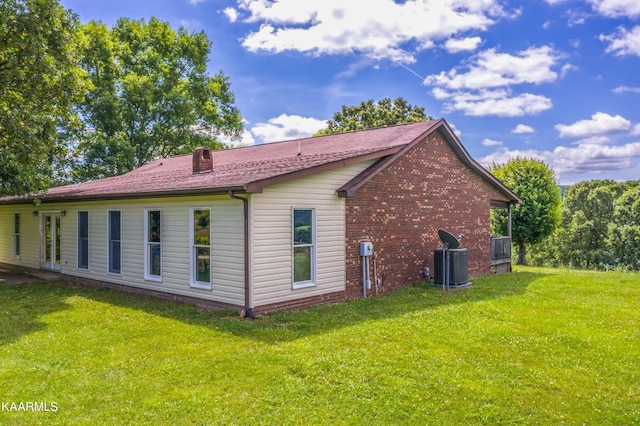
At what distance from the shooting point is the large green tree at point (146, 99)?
2430 centimetres

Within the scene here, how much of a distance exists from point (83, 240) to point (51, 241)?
2.32 m

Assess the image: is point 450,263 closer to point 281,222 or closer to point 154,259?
point 281,222

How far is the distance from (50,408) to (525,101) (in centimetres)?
2312

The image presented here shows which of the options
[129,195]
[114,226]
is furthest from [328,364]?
[114,226]

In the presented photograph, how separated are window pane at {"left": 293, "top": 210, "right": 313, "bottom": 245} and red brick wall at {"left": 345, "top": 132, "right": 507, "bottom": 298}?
1086mm

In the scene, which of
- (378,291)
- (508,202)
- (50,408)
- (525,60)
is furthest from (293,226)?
(525,60)

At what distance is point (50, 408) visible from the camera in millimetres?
4461

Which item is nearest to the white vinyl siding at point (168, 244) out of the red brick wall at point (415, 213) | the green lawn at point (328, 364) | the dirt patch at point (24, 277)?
the dirt patch at point (24, 277)

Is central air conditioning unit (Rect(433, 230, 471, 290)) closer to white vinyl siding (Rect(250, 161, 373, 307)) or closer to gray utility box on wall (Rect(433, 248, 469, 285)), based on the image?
gray utility box on wall (Rect(433, 248, 469, 285))

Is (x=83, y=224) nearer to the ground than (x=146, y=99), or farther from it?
nearer to the ground

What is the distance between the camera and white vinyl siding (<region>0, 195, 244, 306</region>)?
8.59 m

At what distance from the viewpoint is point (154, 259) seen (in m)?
10.5

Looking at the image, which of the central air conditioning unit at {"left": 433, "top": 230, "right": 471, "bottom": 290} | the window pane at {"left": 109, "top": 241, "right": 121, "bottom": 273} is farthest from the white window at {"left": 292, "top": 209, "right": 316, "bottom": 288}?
the window pane at {"left": 109, "top": 241, "right": 121, "bottom": 273}

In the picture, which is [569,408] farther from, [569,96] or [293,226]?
[569,96]
